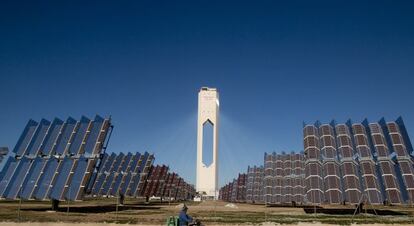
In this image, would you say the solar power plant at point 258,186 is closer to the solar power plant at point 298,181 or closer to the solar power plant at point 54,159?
the solar power plant at point 298,181

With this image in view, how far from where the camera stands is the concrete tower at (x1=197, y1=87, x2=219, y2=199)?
86.6 metres

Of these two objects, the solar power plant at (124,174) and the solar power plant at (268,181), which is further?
the solar power plant at (124,174)

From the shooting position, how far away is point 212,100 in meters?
91.8

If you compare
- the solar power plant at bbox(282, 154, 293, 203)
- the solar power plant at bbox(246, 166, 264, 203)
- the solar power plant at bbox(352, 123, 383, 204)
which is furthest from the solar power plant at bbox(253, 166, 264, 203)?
the solar power plant at bbox(352, 123, 383, 204)

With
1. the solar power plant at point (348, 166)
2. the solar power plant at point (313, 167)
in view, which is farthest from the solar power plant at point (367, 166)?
the solar power plant at point (313, 167)

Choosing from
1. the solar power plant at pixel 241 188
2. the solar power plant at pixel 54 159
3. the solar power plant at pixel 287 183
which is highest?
the solar power plant at pixel 241 188

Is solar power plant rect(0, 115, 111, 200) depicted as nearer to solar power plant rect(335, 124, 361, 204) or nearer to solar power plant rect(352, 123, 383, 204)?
solar power plant rect(335, 124, 361, 204)

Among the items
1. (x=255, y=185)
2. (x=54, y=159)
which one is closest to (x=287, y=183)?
(x=255, y=185)

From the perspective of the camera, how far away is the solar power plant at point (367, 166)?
22953mm

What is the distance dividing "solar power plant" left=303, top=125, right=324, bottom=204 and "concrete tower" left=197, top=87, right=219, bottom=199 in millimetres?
59713

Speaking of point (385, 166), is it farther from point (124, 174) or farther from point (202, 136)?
point (202, 136)

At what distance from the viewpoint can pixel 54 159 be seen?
95.3ft

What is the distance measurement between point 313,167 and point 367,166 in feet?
12.3

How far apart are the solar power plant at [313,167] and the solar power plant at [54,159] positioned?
1684 cm
